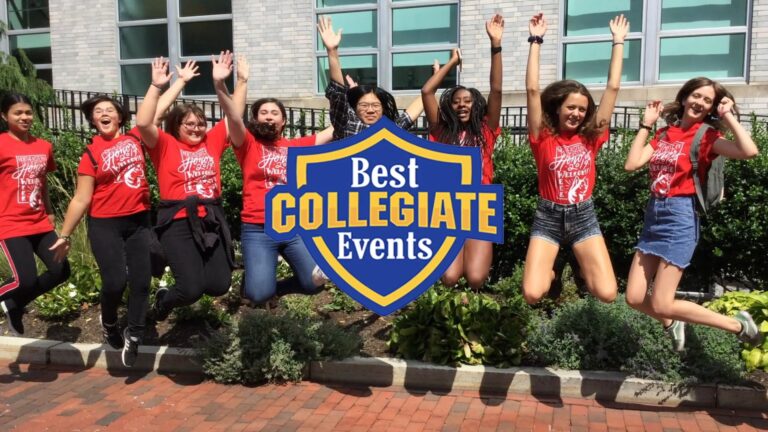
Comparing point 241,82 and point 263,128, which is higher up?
point 241,82

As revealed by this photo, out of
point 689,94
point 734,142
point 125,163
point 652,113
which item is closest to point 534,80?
point 652,113

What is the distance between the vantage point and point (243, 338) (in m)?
4.89

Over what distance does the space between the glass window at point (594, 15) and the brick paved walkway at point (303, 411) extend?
7851 mm

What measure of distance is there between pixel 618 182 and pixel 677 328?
196 cm

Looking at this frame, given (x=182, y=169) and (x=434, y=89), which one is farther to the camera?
(x=182, y=169)

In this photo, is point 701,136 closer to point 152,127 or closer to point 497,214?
point 497,214

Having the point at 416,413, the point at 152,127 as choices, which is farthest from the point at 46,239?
the point at 416,413

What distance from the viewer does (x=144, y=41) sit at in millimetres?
13422

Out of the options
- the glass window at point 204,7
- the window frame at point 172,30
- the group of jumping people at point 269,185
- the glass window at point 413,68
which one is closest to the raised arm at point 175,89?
the group of jumping people at point 269,185

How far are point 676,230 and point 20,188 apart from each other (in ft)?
14.2

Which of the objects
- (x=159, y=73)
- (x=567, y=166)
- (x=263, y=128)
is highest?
(x=159, y=73)

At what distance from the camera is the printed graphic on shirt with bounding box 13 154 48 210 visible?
477 cm

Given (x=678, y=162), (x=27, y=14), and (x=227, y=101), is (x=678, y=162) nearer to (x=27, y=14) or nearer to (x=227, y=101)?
(x=227, y=101)

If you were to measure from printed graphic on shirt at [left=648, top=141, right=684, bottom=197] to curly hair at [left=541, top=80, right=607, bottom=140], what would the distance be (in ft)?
1.25
